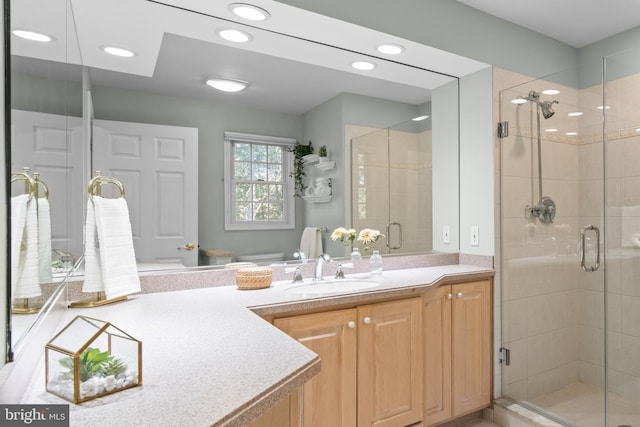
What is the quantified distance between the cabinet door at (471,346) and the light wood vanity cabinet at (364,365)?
0.39 m

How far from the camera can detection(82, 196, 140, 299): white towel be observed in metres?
1.43

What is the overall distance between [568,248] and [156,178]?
239 centimetres

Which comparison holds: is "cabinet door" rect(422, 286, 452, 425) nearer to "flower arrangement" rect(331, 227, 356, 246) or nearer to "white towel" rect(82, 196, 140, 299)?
"flower arrangement" rect(331, 227, 356, 246)

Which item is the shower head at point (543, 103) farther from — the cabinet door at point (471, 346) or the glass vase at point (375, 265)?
the glass vase at point (375, 265)

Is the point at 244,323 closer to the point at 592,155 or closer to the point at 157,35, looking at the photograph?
the point at 157,35

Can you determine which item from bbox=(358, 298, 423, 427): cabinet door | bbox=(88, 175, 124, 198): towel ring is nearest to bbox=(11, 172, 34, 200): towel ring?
bbox=(88, 175, 124, 198): towel ring

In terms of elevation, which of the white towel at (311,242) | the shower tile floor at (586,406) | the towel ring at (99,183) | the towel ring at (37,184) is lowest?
the shower tile floor at (586,406)

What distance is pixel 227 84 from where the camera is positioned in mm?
1972

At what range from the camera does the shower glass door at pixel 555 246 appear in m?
2.14

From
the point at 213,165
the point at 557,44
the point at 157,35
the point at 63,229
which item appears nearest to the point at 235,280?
the point at 213,165

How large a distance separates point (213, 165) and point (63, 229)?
90cm

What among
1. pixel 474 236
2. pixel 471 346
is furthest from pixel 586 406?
pixel 474 236

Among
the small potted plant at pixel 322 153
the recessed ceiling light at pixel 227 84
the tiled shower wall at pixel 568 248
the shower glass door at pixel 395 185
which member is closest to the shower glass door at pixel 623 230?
the tiled shower wall at pixel 568 248

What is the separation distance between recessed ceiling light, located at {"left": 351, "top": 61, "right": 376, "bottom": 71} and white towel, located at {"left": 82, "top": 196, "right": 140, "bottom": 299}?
1601 mm
